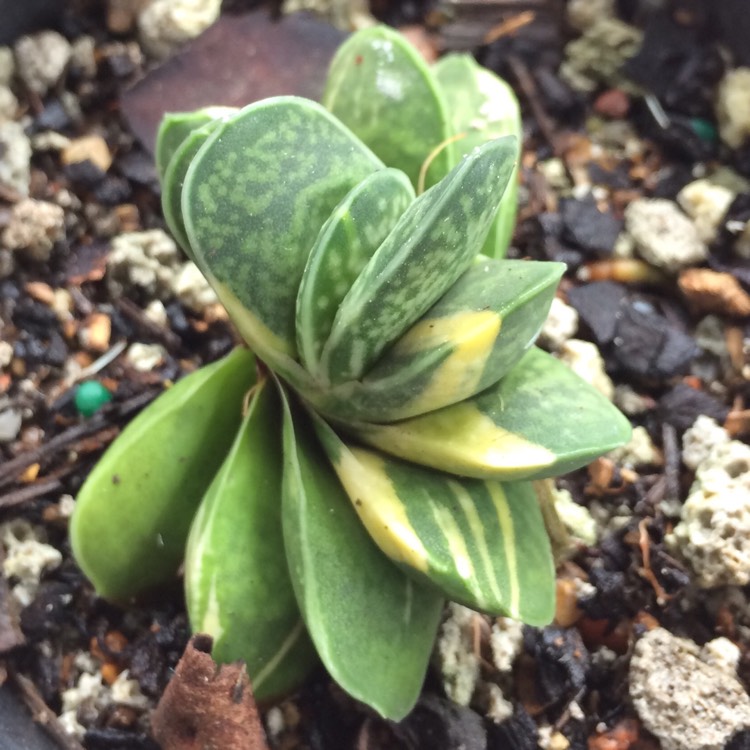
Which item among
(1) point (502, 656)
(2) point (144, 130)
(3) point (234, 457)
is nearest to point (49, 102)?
(2) point (144, 130)

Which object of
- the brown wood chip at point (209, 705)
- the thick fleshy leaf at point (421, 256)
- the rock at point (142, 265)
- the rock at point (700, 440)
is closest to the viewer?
the thick fleshy leaf at point (421, 256)

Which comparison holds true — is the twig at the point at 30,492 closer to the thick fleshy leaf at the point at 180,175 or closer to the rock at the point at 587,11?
the thick fleshy leaf at the point at 180,175

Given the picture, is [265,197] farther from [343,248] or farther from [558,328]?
[558,328]

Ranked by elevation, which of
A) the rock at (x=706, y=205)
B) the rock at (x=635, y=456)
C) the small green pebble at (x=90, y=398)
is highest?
the small green pebble at (x=90, y=398)

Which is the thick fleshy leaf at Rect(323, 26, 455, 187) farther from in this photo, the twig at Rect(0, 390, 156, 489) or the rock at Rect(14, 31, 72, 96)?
the rock at Rect(14, 31, 72, 96)

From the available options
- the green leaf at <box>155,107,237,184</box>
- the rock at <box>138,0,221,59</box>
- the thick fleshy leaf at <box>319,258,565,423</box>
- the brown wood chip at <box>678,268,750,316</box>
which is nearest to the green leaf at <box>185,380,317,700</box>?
the thick fleshy leaf at <box>319,258,565,423</box>

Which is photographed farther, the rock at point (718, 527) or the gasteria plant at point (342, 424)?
the rock at point (718, 527)

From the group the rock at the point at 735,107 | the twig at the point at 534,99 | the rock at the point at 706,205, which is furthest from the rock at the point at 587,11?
the rock at the point at 706,205
